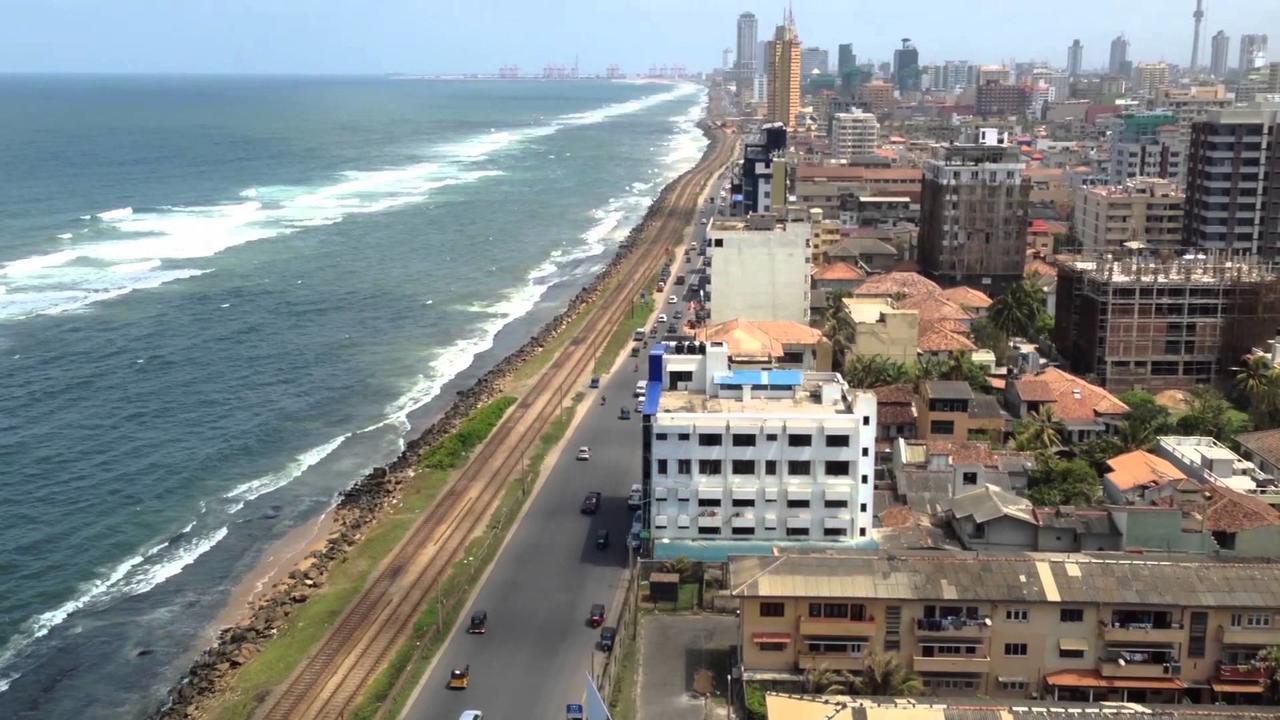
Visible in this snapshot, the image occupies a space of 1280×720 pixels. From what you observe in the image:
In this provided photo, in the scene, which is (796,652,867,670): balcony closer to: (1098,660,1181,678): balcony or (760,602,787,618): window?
(760,602,787,618): window

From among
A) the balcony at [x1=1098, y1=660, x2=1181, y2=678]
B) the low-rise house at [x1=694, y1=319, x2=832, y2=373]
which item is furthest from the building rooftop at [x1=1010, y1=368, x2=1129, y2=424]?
the balcony at [x1=1098, y1=660, x2=1181, y2=678]

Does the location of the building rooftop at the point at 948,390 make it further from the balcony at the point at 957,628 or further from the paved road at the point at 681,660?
the balcony at the point at 957,628

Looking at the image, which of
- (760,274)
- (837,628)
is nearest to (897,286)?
(760,274)

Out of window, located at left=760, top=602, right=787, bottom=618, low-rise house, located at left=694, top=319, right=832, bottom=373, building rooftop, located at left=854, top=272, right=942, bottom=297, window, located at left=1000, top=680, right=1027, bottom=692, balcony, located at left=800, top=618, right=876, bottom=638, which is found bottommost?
window, located at left=1000, top=680, right=1027, bottom=692

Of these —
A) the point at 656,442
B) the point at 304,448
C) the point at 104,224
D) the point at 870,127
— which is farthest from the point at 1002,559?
the point at 870,127

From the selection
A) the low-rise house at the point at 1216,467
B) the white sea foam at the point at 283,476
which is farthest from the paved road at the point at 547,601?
the low-rise house at the point at 1216,467

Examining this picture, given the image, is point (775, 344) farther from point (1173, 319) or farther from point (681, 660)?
point (681, 660)
